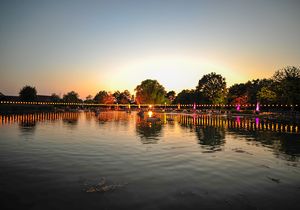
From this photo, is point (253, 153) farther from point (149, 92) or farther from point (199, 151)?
point (149, 92)

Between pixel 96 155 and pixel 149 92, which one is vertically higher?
pixel 149 92

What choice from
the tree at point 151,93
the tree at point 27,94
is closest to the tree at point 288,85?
the tree at point 151,93

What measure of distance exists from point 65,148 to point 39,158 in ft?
13.9

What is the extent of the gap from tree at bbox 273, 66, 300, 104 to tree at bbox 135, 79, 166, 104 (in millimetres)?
89519

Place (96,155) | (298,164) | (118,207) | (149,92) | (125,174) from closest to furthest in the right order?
1. (118,207)
2. (125,174)
3. (298,164)
4. (96,155)
5. (149,92)

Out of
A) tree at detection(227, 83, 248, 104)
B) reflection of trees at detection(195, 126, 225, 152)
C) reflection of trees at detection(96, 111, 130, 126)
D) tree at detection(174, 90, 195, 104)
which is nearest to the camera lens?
reflection of trees at detection(195, 126, 225, 152)

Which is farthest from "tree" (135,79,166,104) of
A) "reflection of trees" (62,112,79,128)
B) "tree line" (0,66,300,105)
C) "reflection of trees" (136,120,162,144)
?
"reflection of trees" (136,120,162,144)

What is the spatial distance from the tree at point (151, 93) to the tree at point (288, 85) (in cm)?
8952

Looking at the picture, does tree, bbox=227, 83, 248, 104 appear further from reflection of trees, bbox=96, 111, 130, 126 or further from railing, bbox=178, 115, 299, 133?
railing, bbox=178, 115, 299, 133

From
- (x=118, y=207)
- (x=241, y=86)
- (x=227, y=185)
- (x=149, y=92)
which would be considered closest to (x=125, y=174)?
(x=118, y=207)

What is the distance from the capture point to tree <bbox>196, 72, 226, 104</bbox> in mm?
130750

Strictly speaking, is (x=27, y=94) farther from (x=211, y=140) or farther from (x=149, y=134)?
(x=211, y=140)

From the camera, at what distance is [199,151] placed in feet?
67.8

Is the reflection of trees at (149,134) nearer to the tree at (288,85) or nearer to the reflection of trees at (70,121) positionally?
the reflection of trees at (70,121)
